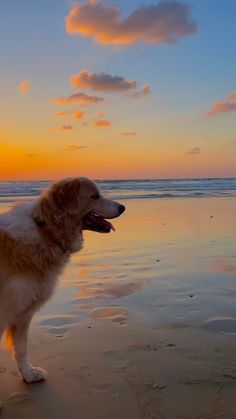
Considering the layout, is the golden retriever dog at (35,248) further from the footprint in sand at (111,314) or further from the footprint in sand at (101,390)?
the footprint in sand at (111,314)

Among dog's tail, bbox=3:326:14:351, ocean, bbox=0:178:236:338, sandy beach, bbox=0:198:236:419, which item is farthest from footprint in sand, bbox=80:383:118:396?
ocean, bbox=0:178:236:338

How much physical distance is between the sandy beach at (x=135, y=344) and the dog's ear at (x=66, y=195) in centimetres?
135

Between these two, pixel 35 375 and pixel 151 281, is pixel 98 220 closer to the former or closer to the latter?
pixel 35 375

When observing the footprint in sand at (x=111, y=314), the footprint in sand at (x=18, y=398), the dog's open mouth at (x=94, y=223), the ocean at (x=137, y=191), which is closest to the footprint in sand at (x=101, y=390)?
the footprint in sand at (x=18, y=398)

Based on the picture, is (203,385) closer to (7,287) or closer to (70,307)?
(7,287)

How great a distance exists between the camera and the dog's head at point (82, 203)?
3.96 meters

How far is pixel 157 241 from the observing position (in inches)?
374

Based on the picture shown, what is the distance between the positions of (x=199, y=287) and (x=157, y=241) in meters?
3.52

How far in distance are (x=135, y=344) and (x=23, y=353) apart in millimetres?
1039

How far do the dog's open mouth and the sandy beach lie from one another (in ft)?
3.53

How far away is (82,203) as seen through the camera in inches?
162

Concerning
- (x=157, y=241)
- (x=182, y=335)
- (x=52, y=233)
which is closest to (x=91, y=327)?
(x=182, y=335)

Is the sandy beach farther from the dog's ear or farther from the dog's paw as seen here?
the dog's ear

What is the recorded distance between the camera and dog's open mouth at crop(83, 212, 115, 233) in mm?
4262
